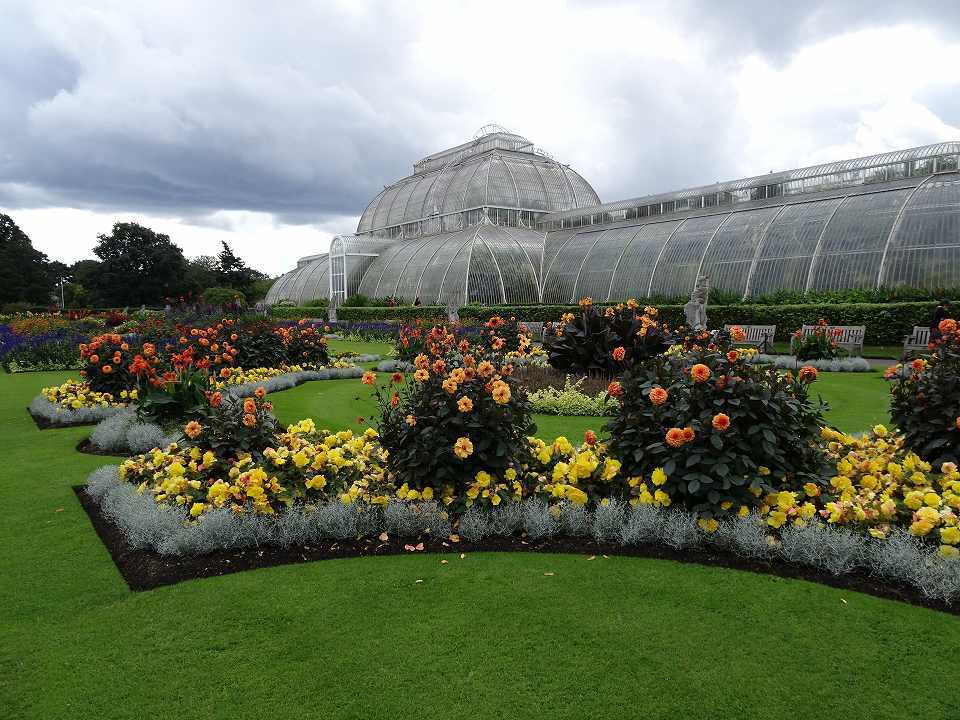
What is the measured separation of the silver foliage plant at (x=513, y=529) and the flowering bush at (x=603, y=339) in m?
7.73

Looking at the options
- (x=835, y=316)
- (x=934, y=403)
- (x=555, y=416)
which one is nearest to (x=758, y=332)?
(x=835, y=316)

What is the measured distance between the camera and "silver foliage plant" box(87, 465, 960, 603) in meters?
4.22

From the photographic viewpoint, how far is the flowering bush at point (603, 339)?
12.4 m

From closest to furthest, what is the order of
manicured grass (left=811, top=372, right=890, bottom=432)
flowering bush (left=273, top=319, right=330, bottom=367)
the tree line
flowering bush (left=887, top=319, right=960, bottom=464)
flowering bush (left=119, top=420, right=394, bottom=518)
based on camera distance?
flowering bush (left=119, top=420, right=394, bottom=518), flowering bush (left=887, top=319, right=960, bottom=464), manicured grass (left=811, top=372, right=890, bottom=432), flowering bush (left=273, top=319, right=330, bottom=367), the tree line

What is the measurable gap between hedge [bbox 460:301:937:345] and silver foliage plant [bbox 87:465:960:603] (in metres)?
17.8

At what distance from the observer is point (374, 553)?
4.69m

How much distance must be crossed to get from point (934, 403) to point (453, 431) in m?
4.25

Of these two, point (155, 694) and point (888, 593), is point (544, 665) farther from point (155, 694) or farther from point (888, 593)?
point (888, 593)

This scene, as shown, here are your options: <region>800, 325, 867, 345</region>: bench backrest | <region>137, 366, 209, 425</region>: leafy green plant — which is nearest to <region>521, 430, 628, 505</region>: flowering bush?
<region>137, 366, 209, 425</region>: leafy green plant

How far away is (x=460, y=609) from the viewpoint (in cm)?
381

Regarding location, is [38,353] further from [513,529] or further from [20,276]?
[20,276]

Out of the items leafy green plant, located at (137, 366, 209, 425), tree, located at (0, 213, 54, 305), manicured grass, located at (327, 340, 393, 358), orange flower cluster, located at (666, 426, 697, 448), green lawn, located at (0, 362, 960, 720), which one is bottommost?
green lawn, located at (0, 362, 960, 720)

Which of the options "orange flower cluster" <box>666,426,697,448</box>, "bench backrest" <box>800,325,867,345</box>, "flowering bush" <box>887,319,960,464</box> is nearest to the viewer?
"orange flower cluster" <box>666,426,697,448</box>

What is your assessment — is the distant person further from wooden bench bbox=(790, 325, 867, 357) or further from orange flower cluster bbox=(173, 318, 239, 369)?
orange flower cluster bbox=(173, 318, 239, 369)
